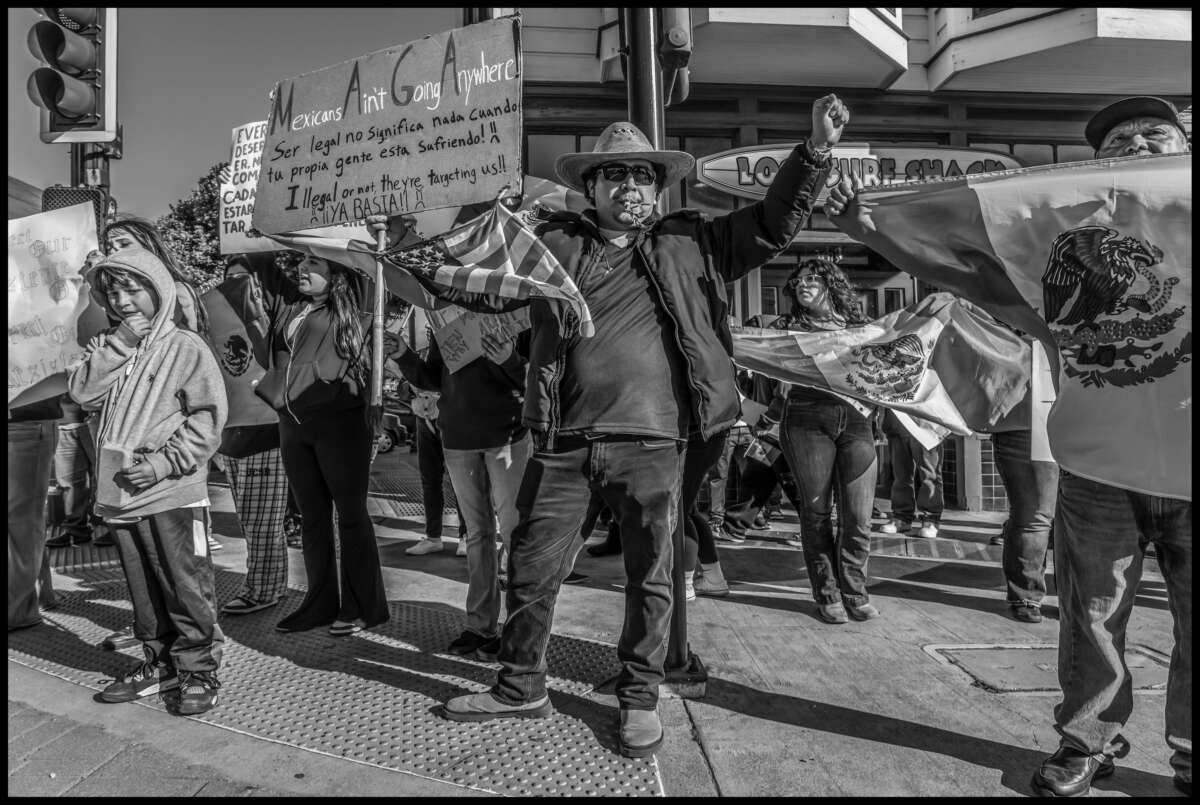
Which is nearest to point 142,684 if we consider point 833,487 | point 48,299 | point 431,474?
point 48,299

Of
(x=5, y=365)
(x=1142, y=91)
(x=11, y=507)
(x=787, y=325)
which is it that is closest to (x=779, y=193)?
(x=787, y=325)

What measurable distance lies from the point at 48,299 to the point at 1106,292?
198 inches

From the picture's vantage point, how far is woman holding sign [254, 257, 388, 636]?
4.09 m

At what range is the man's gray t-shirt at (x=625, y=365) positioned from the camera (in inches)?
115

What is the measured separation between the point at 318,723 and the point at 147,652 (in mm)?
935

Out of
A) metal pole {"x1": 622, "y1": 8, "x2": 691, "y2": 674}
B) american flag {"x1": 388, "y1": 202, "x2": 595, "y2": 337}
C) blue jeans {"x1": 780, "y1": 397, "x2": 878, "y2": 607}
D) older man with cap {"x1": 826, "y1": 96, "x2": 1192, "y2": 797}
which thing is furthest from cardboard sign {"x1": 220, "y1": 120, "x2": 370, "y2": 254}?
older man with cap {"x1": 826, "y1": 96, "x2": 1192, "y2": 797}

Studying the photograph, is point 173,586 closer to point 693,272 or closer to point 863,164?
point 693,272

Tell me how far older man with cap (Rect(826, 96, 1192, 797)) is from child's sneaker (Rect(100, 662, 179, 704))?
3373mm

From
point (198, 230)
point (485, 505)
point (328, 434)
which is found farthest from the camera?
point (198, 230)

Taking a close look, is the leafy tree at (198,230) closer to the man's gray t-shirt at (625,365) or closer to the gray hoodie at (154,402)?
the gray hoodie at (154,402)

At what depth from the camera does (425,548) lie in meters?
6.35

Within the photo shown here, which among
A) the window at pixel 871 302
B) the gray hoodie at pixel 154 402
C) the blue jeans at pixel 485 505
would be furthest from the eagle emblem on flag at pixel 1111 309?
the window at pixel 871 302

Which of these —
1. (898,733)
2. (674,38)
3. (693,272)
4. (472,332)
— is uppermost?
(674,38)

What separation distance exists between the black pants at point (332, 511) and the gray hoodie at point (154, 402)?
0.77 m
